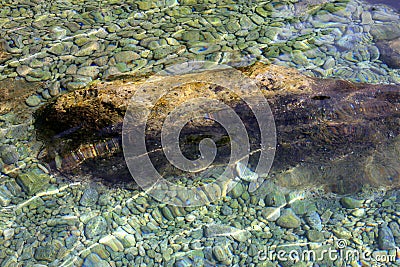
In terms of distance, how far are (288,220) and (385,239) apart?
95 centimetres

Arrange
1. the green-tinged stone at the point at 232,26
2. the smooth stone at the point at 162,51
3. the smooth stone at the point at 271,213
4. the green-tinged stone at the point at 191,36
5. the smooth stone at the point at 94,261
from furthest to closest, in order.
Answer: the green-tinged stone at the point at 232,26, the green-tinged stone at the point at 191,36, the smooth stone at the point at 162,51, the smooth stone at the point at 271,213, the smooth stone at the point at 94,261

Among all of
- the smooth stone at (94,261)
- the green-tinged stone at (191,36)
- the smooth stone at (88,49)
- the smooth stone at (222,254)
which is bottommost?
the smooth stone at (94,261)

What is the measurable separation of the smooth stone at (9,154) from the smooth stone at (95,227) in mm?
1220

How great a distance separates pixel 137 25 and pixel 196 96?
259 cm

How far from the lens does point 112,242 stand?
14.0 feet

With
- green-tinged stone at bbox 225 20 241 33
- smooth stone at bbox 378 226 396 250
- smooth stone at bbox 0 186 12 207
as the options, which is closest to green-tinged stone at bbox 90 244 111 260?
smooth stone at bbox 0 186 12 207

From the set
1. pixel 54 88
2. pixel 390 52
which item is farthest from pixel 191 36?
pixel 390 52

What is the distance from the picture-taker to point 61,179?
4680 mm

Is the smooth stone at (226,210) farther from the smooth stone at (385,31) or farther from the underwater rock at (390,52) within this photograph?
the smooth stone at (385,31)

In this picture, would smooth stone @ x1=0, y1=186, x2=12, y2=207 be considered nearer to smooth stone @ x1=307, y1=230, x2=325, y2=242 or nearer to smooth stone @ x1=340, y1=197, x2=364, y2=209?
smooth stone @ x1=307, y1=230, x2=325, y2=242

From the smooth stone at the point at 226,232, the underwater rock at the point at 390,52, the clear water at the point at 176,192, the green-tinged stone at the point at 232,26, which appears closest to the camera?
the clear water at the point at 176,192

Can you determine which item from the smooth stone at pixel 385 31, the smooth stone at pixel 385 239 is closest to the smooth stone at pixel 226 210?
the smooth stone at pixel 385 239

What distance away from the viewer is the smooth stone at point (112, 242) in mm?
4234

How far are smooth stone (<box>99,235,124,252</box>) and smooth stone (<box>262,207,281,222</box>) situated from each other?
58.7 inches
